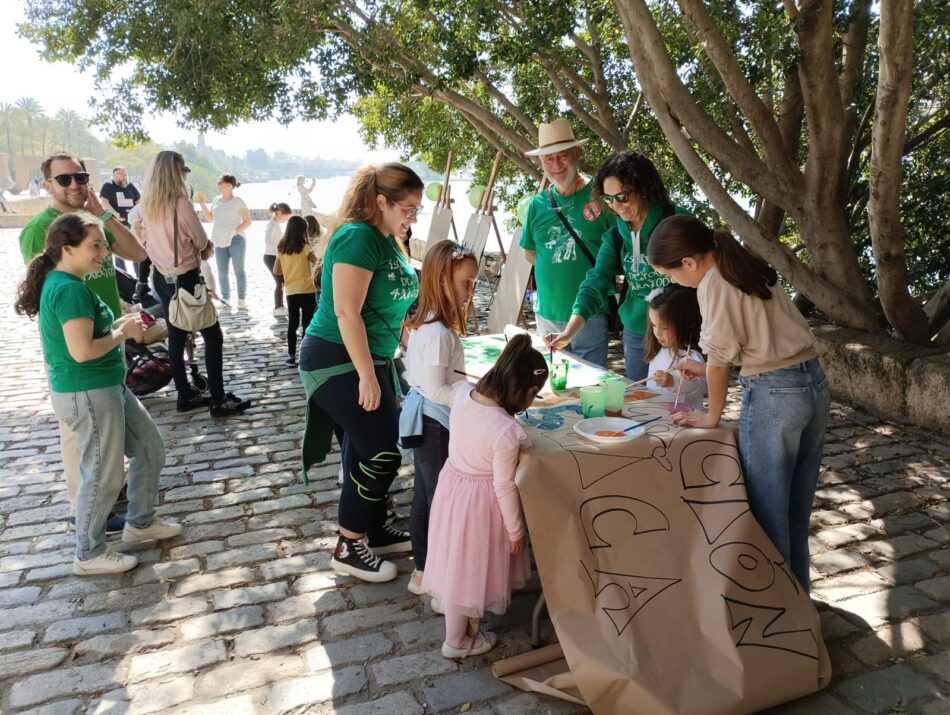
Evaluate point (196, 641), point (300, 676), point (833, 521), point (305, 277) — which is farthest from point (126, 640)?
point (305, 277)

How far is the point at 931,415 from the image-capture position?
17.4ft

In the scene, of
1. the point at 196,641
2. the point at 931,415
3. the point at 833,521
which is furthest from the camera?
the point at 931,415

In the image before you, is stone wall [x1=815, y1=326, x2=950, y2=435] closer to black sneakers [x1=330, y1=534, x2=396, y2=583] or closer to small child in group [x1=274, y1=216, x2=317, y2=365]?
black sneakers [x1=330, y1=534, x2=396, y2=583]

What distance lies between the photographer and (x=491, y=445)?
8.67ft

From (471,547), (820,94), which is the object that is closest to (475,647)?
(471,547)

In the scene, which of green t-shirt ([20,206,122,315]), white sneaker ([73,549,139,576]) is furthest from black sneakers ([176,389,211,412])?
white sneaker ([73,549,139,576])

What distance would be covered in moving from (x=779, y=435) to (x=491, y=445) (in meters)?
1.02

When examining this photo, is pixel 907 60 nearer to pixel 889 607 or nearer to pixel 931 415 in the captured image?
pixel 931 415

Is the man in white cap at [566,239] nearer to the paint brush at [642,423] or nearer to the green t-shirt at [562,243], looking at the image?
the green t-shirt at [562,243]

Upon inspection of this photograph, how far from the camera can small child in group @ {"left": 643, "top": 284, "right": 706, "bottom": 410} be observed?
3.11 metres

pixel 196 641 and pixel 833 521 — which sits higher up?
pixel 833 521

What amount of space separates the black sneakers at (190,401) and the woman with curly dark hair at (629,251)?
3675 millimetres

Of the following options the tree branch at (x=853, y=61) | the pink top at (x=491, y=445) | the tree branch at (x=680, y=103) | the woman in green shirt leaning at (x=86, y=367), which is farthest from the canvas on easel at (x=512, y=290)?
the pink top at (x=491, y=445)

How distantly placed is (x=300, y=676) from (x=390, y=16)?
809 centimetres
